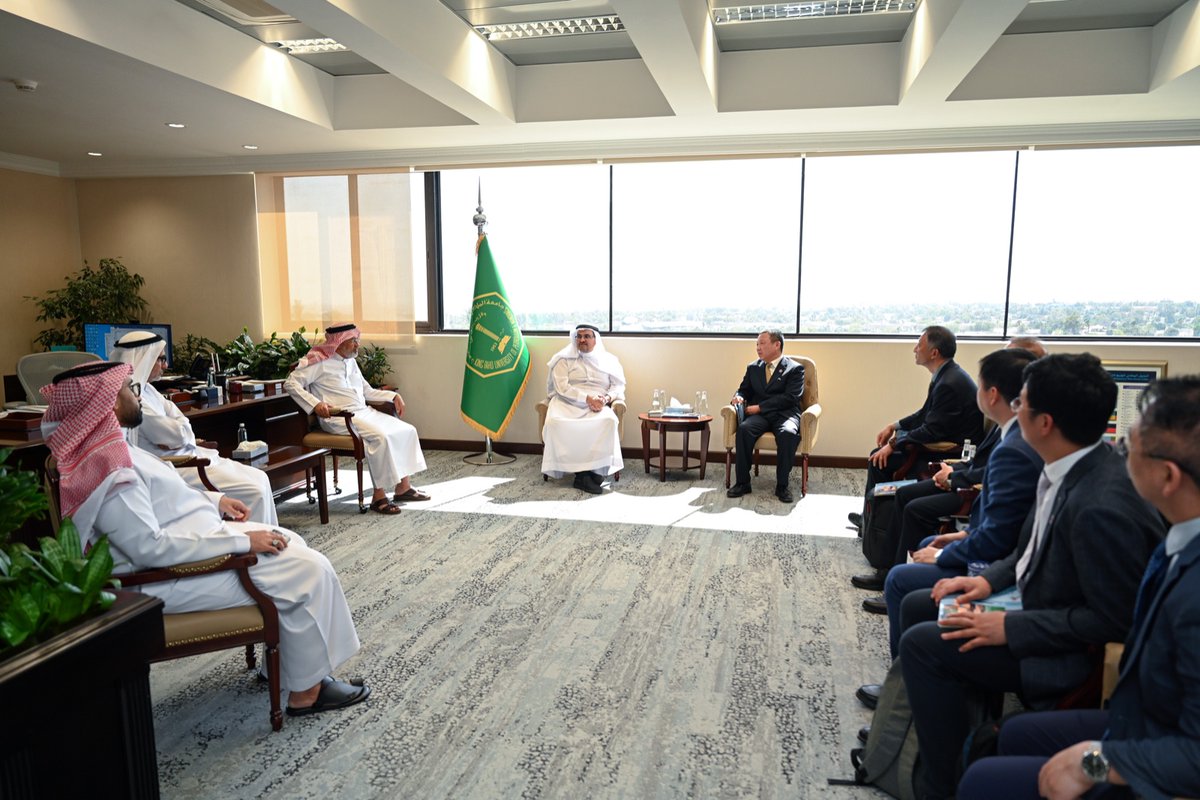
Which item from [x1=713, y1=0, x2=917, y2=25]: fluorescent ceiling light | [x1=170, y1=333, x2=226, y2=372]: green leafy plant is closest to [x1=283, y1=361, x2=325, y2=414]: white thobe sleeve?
[x1=170, y1=333, x2=226, y2=372]: green leafy plant

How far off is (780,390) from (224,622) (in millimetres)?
4373

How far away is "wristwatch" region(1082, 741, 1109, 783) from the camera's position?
4.68ft

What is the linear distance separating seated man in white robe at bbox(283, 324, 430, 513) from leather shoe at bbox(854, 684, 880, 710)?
11.3 ft

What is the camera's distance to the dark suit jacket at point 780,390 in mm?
5902

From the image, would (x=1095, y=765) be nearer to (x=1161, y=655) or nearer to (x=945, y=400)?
(x=1161, y=655)

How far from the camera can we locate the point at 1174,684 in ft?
4.55

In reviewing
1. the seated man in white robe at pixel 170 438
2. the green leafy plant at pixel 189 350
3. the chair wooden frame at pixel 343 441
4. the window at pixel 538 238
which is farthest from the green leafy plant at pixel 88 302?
the seated man in white robe at pixel 170 438

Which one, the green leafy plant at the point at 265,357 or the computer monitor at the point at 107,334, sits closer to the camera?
the computer monitor at the point at 107,334

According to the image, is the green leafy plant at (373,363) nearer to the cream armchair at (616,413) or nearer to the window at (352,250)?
the window at (352,250)

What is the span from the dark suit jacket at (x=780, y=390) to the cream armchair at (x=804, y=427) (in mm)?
105

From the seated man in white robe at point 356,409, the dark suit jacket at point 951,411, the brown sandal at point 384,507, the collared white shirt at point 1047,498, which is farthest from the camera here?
the seated man in white robe at point 356,409

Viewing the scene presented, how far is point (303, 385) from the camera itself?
18.3 feet

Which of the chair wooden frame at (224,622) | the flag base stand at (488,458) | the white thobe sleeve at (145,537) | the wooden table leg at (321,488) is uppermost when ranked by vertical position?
the white thobe sleeve at (145,537)

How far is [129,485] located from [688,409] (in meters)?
4.49
